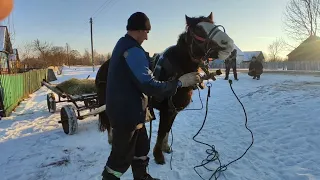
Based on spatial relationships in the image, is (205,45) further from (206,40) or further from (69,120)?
(69,120)

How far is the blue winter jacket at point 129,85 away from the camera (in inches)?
105

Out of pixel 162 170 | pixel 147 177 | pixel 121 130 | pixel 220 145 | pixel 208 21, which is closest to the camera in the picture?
pixel 121 130

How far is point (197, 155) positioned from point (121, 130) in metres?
2.37

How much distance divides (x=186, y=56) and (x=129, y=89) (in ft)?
5.08

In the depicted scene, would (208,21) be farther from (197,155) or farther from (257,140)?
(257,140)

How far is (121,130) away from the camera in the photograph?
2838 millimetres

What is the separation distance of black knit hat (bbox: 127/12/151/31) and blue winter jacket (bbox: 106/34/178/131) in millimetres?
110

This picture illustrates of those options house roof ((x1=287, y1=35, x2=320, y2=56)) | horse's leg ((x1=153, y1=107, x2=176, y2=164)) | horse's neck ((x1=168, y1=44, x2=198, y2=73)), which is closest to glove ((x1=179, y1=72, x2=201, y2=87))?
horse's neck ((x1=168, y1=44, x2=198, y2=73))

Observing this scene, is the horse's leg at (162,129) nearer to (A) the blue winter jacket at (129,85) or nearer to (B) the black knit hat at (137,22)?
(A) the blue winter jacket at (129,85)

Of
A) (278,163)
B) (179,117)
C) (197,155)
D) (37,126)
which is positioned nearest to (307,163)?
(278,163)

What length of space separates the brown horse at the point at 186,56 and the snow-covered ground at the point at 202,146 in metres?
0.84

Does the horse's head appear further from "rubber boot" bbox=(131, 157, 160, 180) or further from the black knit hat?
"rubber boot" bbox=(131, 157, 160, 180)

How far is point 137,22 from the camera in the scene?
282 cm

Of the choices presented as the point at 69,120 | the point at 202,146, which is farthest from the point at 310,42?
the point at 69,120
